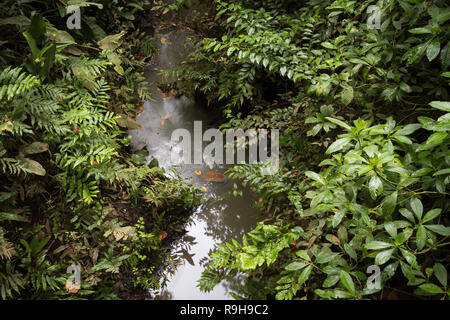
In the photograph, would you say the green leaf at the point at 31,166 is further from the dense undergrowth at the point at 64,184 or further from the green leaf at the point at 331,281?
the green leaf at the point at 331,281

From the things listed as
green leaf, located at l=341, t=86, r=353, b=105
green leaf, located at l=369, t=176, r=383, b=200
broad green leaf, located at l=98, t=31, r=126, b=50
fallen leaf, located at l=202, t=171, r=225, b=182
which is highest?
broad green leaf, located at l=98, t=31, r=126, b=50

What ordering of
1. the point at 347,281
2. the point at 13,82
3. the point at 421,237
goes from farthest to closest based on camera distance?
the point at 13,82 < the point at 347,281 < the point at 421,237

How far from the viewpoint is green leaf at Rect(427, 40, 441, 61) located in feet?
5.19

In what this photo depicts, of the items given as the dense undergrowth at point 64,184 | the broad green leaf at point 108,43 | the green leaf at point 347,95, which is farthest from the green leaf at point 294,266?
the broad green leaf at point 108,43

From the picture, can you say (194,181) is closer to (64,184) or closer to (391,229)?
(64,184)

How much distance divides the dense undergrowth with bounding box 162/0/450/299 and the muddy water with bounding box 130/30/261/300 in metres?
0.50

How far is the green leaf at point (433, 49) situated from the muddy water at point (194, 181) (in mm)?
2215

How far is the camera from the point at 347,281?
148 centimetres

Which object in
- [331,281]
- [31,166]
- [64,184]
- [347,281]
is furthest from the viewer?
[64,184]

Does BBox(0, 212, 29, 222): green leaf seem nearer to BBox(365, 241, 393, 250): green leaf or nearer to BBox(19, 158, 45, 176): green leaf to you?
BBox(19, 158, 45, 176): green leaf

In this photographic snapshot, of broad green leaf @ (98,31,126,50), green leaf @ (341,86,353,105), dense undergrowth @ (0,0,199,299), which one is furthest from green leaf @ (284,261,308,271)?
broad green leaf @ (98,31,126,50)

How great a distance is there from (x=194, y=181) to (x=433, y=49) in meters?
2.82

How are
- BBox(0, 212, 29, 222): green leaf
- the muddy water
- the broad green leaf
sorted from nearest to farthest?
BBox(0, 212, 29, 222): green leaf
the muddy water
the broad green leaf

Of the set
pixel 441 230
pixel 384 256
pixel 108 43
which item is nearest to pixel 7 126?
pixel 108 43
